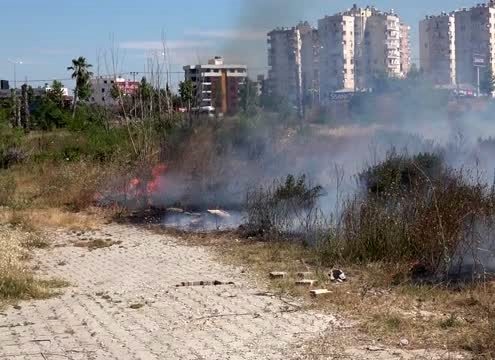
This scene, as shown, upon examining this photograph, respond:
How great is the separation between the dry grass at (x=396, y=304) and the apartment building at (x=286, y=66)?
7.90m

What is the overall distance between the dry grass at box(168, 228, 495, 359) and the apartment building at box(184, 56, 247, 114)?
8346 mm

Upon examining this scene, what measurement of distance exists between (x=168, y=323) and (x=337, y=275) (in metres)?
2.60

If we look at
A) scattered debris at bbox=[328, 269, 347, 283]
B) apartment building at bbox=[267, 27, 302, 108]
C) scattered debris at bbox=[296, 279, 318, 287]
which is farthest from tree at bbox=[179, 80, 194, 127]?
scattered debris at bbox=[296, 279, 318, 287]

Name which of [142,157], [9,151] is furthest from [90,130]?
[142,157]

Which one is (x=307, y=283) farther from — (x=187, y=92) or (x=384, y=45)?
(x=187, y=92)

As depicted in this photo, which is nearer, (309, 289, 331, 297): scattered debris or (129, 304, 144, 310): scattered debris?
(129, 304, 144, 310): scattered debris

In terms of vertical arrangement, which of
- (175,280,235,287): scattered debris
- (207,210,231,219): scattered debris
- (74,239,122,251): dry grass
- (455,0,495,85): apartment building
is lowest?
(74,239,122,251): dry grass

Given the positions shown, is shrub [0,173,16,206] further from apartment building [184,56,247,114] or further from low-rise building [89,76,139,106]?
apartment building [184,56,247,114]

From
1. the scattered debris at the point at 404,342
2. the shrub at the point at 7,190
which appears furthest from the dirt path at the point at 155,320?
the shrub at the point at 7,190

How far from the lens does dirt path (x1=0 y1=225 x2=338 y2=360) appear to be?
5895mm

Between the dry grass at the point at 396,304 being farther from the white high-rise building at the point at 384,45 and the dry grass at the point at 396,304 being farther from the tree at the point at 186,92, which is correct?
the tree at the point at 186,92

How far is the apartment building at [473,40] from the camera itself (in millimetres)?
18969

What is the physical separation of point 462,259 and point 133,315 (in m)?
4.07

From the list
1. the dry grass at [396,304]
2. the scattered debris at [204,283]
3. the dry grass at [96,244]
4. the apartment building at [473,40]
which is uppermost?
the apartment building at [473,40]
